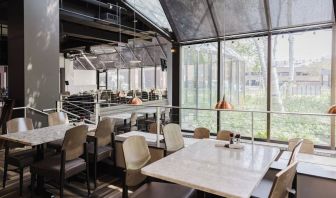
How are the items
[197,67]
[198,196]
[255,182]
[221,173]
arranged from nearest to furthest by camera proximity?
1. [255,182]
2. [221,173]
3. [198,196]
4. [197,67]

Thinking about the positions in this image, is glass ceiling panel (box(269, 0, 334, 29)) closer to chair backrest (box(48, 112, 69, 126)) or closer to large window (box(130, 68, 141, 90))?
chair backrest (box(48, 112, 69, 126))

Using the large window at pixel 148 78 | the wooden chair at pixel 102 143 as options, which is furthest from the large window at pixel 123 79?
the wooden chair at pixel 102 143

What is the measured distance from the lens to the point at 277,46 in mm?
5777

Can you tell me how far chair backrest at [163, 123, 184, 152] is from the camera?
319cm

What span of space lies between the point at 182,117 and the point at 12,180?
4376mm

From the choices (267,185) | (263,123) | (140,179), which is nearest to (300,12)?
(263,123)

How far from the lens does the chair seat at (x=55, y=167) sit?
2.82m

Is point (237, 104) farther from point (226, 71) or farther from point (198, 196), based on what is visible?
point (198, 196)

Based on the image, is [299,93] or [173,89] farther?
[173,89]

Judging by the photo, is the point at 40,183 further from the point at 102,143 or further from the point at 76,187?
the point at 102,143

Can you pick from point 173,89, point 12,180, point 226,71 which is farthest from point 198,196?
point 173,89

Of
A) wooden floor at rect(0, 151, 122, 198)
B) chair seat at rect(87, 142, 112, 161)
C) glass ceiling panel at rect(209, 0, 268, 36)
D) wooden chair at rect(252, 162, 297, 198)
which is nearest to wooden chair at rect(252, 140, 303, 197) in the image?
wooden chair at rect(252, 162, 297, 198)

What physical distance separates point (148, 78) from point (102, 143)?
1107cm

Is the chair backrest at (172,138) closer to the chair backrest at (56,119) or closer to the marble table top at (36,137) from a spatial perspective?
the marble table top at (36,137)
